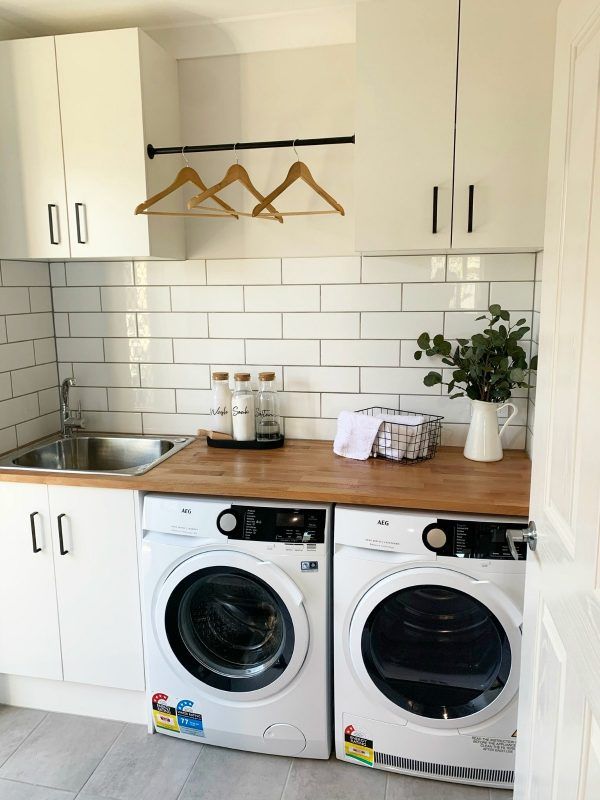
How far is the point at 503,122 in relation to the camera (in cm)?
187

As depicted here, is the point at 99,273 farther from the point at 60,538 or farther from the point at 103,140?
the point at 60,538

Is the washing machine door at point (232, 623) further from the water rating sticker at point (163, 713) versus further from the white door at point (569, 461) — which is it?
the white door at point (569, 461)

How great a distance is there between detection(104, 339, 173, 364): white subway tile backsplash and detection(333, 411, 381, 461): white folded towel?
0.83 meters

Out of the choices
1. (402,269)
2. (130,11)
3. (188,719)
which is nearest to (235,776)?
(188,719)

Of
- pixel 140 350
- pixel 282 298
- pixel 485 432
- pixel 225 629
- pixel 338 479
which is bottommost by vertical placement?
pixel 225 629

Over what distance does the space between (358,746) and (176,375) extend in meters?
1.55

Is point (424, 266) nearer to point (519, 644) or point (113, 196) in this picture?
point (113, 196)

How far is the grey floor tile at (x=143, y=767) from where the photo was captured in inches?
75.5

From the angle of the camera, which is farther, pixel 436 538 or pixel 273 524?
pixel 273 524

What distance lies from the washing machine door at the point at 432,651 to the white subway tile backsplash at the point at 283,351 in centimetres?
98

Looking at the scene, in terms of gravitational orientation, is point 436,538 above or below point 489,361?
below

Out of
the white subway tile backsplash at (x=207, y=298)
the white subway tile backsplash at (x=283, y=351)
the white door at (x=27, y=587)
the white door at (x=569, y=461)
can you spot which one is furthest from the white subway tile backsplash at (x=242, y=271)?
the white door at (x=569, y=461)

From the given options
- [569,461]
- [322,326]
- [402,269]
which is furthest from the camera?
[322,326]

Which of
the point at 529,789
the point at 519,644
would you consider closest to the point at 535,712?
the point at 529,789
